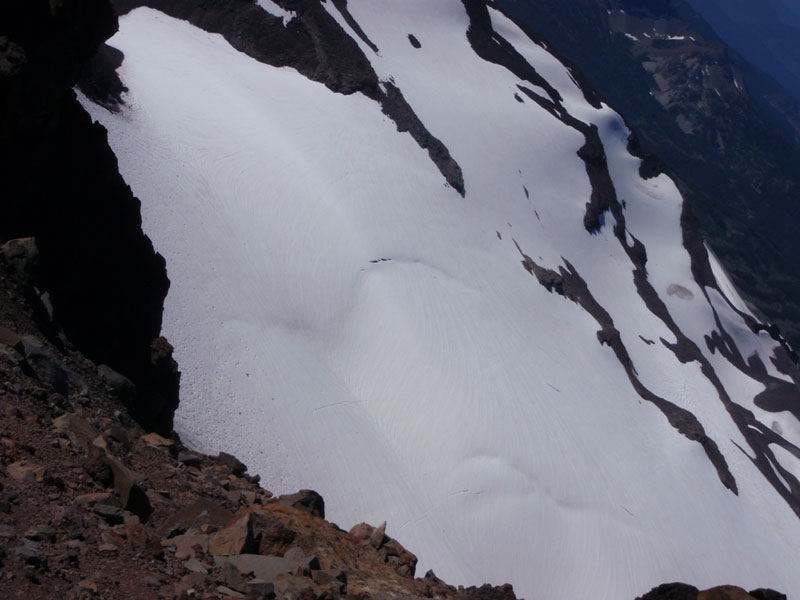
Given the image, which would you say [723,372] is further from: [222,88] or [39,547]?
[39,547]

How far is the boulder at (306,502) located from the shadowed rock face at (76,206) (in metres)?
2.77

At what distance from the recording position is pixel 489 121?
40.6 meters

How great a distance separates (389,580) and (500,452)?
54.9 ft

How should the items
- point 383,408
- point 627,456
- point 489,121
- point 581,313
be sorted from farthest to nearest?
point 489,121, point 581,313, point 627,456, point 383,408

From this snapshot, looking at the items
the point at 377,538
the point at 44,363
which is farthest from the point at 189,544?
the point at 377,538

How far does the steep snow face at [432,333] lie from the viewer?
70.0 feet

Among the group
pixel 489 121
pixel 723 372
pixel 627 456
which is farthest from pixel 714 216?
pixel 627 456

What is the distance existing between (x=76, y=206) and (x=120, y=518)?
6.63 metres

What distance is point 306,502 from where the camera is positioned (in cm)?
992

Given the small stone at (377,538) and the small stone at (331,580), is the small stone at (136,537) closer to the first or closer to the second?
the small stone at (331,580)

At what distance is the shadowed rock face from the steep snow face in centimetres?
527

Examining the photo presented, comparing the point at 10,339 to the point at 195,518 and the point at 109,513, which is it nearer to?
the point at 109,513

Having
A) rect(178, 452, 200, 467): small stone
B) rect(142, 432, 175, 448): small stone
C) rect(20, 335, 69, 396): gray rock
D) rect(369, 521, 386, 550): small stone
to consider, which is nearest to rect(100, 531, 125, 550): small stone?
rect(20, 335, 69, 396): gray rock

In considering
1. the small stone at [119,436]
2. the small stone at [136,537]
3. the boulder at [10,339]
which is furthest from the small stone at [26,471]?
the small stone at [119,436]
